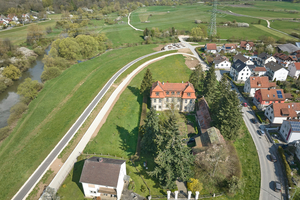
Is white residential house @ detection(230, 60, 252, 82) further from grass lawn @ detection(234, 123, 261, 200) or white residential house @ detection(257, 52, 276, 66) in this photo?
grass lawn @ detection(234, 123, 261, 200)

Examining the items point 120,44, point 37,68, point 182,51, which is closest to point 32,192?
point 37,68

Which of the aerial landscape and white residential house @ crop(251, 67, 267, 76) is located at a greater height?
white residential house @ crop(251, 67, 267, 76)

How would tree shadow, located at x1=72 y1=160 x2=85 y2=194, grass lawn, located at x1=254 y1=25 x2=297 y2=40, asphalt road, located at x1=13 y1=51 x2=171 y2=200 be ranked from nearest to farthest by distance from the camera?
asphalt road, located at x1=13 y1=51 x2=171 y2=200
tree shadow, located at x1=72 y1=160 x2=85 y2=194
grass lawn, located at x1=254 y1=25 x2=297 y2=40

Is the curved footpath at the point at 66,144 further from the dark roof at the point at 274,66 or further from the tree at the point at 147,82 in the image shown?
the dark roof at the point at 274,66

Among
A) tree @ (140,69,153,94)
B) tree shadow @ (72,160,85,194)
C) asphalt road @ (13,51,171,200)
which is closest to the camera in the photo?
asphalt road @ (13,51,171,200)

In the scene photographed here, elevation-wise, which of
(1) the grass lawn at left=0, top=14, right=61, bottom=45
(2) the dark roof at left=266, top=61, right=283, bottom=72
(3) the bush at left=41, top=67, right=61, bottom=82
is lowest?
(3) the bush at left=41, top=67, right=61, bottom=82

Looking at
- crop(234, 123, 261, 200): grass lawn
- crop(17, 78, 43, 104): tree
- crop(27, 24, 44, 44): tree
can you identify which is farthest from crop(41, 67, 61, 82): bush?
crop(234, 123, 261, 200): grass lawn

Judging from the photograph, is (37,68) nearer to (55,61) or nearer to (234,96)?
(55,61)
